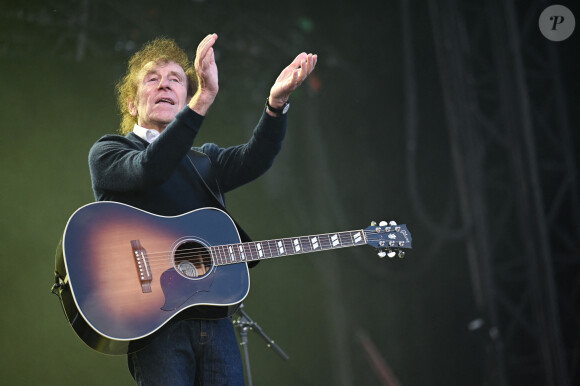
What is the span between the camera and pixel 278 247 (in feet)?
7.66

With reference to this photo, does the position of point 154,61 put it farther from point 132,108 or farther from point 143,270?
point 143,270

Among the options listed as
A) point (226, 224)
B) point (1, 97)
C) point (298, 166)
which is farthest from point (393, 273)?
point (1, 97)

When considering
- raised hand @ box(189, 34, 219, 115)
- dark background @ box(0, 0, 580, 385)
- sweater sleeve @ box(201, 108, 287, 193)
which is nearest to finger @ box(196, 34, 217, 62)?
raised hand @ box(189, 34, 219, 115)

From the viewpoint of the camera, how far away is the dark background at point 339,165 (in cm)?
389

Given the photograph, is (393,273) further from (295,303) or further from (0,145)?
(0,145)

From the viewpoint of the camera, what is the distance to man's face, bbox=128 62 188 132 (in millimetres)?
2484

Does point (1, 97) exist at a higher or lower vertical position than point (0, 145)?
higher

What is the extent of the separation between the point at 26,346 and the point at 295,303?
1796 mm

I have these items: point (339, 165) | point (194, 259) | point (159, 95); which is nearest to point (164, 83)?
point (159, 95)

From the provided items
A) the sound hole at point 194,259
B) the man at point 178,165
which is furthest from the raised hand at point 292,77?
the sound hole at point 194,259

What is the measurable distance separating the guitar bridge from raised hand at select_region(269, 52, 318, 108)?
2.65ft

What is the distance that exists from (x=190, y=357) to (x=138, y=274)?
0.32m

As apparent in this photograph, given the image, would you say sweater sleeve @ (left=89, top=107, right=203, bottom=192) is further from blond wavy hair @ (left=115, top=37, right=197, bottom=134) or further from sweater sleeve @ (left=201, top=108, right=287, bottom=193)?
blond wavy hair @ (left=115, top=37, right=197, bottom=134)

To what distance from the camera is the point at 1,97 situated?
12.5ft
